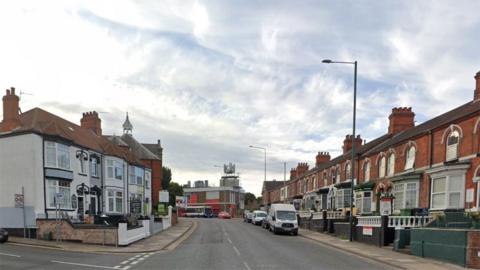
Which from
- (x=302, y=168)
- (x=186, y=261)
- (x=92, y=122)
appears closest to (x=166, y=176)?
(x=302, y=168)

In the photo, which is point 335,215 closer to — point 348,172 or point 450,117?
point 348,172

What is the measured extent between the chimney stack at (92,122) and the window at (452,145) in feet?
113

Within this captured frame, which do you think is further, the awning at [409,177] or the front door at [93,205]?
the front door at [93,205]

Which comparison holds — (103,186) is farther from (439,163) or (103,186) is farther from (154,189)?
(439,163)

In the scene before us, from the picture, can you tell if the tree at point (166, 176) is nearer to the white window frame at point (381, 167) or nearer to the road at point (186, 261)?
the white window frame at point (381, 167)

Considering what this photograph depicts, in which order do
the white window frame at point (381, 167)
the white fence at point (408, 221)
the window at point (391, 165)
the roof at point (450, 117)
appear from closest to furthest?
the white fence at point (408, 221) → the roof at point (450, 117) → the window at point (391, 165) → the white window frame at point (381, 167)

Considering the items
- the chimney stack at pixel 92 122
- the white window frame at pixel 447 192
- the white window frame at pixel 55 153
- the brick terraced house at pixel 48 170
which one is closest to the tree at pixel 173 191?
the chimney stack at pixel 92 122

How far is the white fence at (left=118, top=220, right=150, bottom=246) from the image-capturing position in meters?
23.7

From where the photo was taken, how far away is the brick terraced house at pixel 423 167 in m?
22.7

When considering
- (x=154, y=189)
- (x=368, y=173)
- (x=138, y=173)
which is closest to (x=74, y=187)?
(x=138, y=173)

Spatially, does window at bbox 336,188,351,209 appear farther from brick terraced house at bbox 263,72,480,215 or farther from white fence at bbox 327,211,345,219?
white fence at bbox 327,211,345,219

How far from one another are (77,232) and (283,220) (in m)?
17.4

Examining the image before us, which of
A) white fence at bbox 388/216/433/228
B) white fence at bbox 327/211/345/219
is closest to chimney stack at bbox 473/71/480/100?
white fence at bbox 388/216/433/228

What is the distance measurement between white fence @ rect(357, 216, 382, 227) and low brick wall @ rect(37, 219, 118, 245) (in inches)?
567
